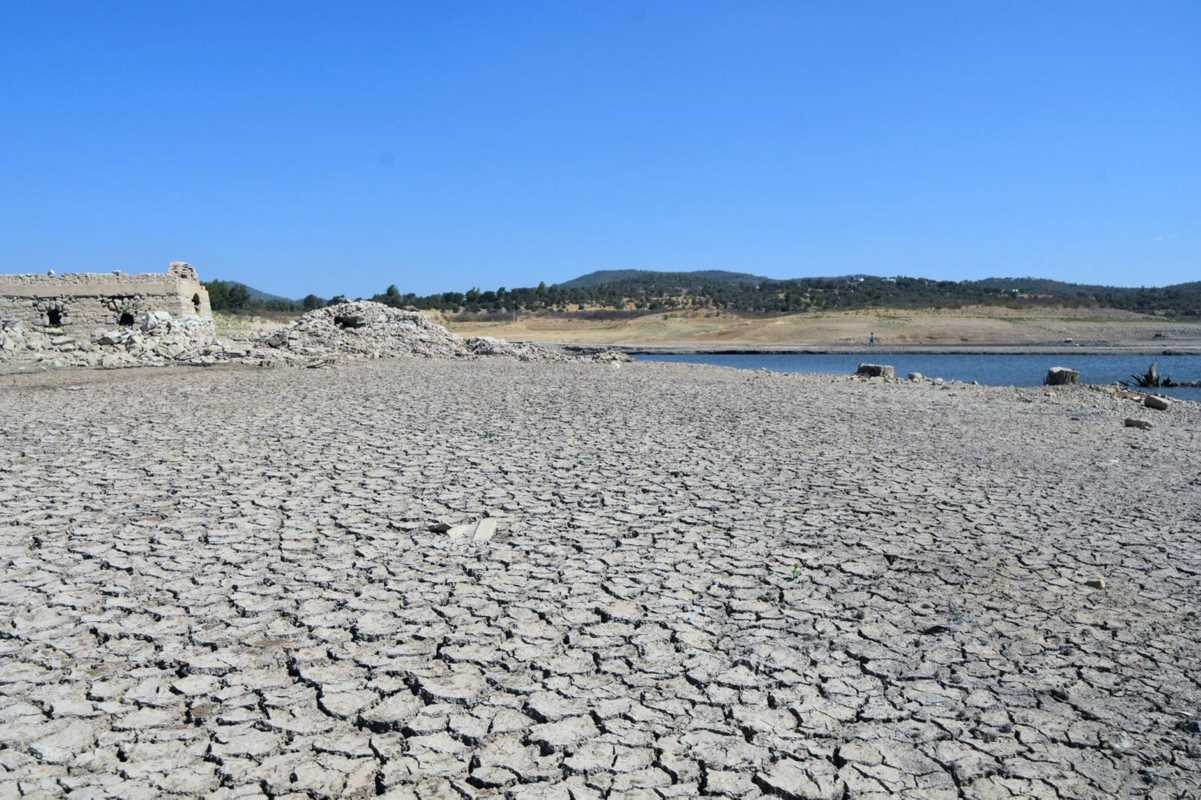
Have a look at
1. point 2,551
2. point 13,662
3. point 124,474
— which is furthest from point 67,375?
point 13,662

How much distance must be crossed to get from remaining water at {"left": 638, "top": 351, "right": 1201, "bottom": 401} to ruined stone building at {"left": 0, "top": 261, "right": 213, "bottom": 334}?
17.7 metres

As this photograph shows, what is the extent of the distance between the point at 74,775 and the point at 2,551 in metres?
2.81

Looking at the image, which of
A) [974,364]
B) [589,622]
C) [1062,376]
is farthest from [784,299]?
[589,622]

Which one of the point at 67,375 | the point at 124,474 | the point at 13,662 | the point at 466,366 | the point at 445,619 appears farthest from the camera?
the point at 466,366

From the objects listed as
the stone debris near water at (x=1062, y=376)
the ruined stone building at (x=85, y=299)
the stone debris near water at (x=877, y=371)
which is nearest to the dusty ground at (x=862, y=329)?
the ruined stone building at (x=85, y=299)

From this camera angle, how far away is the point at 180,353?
65.5ft

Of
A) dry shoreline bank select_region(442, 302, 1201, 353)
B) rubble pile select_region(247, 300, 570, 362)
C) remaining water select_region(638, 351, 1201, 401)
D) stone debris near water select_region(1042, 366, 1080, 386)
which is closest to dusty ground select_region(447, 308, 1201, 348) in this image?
dry shoreline bank select_region(442, 302, 1201, 353)

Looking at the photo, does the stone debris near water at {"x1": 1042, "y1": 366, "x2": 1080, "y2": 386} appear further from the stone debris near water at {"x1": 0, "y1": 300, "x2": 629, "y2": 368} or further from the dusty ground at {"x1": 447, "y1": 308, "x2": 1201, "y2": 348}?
the dusty ground at {"x1": 447, "y1": 308, "x2": 1201, "y2": 348}

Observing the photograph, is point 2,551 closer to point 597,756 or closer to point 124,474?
point 124,474

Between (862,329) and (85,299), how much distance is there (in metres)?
48.9

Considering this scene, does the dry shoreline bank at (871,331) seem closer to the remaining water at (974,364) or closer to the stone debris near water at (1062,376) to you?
the remaining water at (974,364)

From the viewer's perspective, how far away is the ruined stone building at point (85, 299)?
2142 cm

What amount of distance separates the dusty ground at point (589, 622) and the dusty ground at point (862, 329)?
152 feet

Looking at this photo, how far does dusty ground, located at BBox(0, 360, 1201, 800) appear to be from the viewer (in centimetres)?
304
